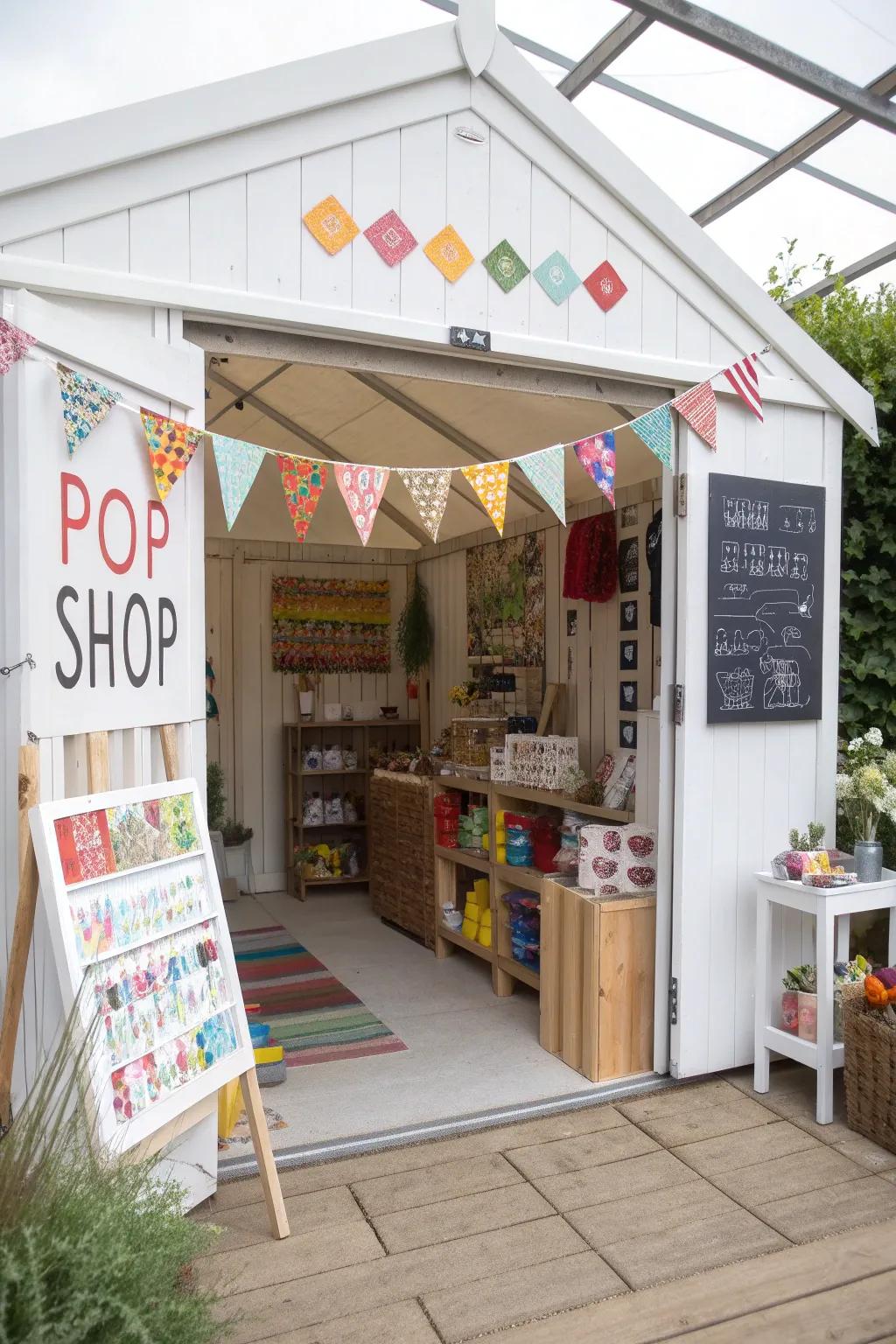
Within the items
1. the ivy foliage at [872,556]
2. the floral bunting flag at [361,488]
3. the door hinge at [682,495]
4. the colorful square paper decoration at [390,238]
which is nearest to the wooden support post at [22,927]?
the floral bunting flag at [361,488]

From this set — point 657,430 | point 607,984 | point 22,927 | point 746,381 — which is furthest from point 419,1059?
point 746,381

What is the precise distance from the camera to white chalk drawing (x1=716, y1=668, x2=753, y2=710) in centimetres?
348

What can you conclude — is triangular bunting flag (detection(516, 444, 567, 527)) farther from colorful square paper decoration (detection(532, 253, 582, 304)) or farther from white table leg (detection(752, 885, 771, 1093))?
white table leg (detection(752, 885, 771, 1093))

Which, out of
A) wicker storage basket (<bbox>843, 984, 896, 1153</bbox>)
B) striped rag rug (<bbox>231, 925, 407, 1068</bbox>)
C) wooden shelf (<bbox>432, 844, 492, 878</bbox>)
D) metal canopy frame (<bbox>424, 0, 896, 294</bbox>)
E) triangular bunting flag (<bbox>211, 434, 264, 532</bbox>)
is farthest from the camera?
wooden shelf (<bbox>432, 844, 492, 878</bbox>)

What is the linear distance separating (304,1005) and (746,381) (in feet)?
9.90

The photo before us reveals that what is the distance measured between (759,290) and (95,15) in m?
3.45

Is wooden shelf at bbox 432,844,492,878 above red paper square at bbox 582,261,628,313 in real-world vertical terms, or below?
below

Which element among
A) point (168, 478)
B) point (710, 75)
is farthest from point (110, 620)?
point (710, 75)

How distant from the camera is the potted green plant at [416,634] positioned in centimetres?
665

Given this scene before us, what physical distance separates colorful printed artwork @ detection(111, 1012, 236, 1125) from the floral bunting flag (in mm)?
1344

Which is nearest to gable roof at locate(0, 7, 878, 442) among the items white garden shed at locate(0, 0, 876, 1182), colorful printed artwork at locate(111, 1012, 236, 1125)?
white garden shed at locate(0, 0, 876, 1182)

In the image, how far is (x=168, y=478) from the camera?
2572 millimetres

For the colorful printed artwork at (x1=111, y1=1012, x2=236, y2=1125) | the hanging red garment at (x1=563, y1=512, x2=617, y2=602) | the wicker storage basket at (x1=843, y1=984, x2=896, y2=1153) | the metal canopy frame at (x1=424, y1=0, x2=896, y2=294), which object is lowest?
the wicker storage basket at (x1=843, y1=984, x2=896, y2=1153)

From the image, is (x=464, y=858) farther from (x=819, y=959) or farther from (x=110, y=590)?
(x=110, y=590)
